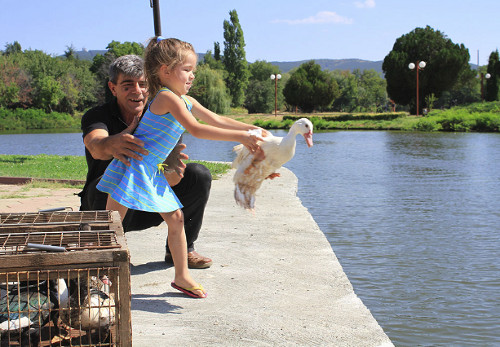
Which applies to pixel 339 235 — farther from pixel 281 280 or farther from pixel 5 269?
pixel 5 269

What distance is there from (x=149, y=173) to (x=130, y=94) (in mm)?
900

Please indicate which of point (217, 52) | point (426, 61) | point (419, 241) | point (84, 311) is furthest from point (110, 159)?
point (217, 52)

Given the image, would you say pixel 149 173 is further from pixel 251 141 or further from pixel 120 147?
pixel 251 141

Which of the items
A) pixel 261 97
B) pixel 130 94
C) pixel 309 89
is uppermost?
pixel 309 89

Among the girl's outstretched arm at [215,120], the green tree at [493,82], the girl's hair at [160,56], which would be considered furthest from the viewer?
the green tree at [493,82]

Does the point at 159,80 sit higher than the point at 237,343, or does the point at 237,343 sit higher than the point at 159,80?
the point at 159,80

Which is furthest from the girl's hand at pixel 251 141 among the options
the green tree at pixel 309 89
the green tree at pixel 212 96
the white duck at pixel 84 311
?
the green tree at pixel 309 89

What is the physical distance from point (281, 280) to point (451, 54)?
1845 inches

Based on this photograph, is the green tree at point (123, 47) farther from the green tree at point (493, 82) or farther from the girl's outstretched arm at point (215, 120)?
the girl's outstretched arm at point (215, 120)

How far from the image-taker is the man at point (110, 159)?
12.5 feet

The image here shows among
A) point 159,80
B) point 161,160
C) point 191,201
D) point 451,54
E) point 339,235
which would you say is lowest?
point 339,235

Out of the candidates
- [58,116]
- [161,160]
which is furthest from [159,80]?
[58,116]

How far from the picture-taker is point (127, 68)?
3996mm

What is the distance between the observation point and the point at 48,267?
7.20 ft
